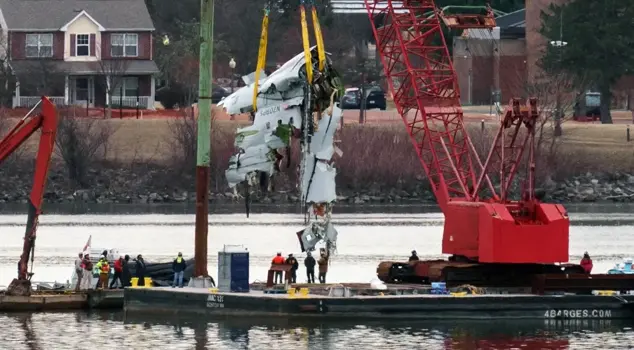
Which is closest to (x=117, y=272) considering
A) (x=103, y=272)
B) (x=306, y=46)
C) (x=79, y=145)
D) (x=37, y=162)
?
(x=103, y=272)

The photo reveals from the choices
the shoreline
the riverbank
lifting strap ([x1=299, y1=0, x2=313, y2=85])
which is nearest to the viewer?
lifting strap ([x1=299, y1=0, x2=313, y2=85])

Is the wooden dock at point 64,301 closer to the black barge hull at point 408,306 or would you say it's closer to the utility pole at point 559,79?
the black barge hull at point 408,306

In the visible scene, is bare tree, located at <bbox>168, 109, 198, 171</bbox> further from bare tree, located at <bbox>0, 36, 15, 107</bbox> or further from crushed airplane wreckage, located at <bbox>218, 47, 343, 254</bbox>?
crushed airplane wreckage, located at <bbox>218, 47, 343, 254</bbox>

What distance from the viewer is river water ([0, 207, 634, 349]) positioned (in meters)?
54.0

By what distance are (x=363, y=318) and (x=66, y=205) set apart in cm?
6341

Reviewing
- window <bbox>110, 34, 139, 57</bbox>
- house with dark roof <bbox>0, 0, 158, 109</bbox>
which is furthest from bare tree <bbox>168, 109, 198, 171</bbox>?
window <bbox>110, 34, 139, 57</bbox>

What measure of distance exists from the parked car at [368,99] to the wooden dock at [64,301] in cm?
7866

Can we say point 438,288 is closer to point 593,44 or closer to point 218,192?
point 218,192

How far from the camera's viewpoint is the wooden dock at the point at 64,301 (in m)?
59.3

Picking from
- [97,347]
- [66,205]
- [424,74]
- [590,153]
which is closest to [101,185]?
[66,205]

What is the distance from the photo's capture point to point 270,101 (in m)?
57.7

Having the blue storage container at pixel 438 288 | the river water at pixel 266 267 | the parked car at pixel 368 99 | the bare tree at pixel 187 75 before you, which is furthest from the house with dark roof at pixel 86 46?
the blue storage container at pixel 438 288

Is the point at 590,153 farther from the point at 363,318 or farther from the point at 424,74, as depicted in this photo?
the point at 363,318

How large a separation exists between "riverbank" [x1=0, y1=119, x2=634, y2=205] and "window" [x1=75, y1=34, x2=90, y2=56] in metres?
12.1
